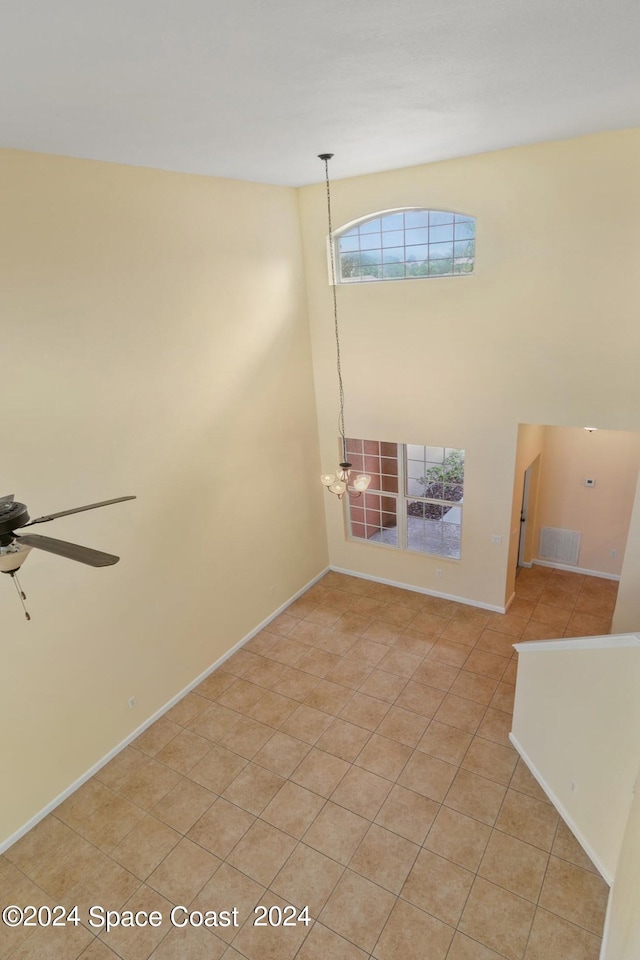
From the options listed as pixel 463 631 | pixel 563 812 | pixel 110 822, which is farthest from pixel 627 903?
pixel 110 822

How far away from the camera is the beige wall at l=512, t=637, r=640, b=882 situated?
343cm

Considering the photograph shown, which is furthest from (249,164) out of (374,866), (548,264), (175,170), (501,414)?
(374,866)

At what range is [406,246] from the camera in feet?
20.2

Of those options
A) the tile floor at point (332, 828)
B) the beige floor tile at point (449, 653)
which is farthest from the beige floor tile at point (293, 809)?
the beige floor tile at point (449, 653)

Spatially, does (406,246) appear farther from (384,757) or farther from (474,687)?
(384,757)

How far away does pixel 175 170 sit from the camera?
487cm

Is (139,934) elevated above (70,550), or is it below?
below

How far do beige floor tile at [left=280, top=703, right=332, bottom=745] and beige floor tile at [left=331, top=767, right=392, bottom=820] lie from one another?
550mm

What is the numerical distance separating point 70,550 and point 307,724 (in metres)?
3.93

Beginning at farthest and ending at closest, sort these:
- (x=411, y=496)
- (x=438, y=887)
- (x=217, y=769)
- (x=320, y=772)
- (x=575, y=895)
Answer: (x=411, y=496) → (x=217, y=769) → (x=320, y=772) → (x=438, y=887) → (x=575, y=895)

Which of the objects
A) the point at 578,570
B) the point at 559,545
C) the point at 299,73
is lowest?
the point at 578,570

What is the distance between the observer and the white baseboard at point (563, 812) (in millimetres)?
3911

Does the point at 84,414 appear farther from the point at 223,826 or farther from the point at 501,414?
the point at 501,414

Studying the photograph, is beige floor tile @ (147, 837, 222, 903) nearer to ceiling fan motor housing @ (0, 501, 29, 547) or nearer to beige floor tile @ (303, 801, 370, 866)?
beige floor tile @ (303, 801, 370, 866)
